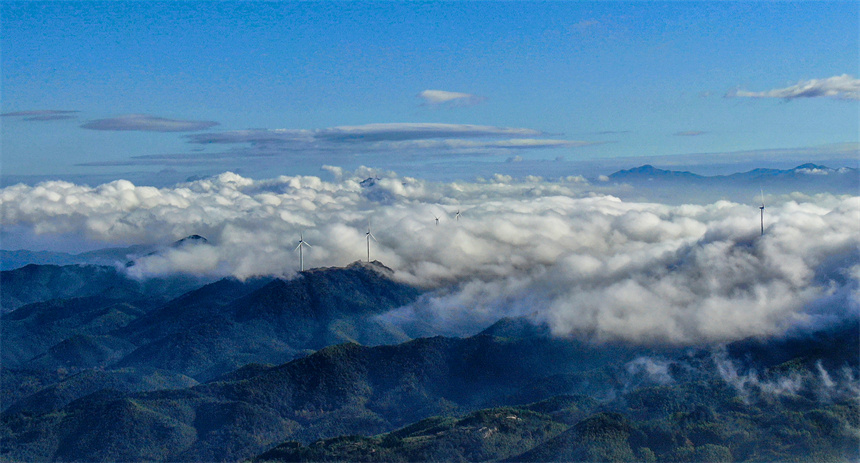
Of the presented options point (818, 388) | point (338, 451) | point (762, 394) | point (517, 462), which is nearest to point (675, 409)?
point (762, 394)

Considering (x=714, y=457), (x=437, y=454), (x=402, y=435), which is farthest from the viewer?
(x=402, y=435)

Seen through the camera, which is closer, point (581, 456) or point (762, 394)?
point (581, 456)

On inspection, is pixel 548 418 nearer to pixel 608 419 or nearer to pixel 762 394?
pixel 608 419

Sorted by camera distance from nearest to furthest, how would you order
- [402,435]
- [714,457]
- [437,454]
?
[714,457]
[437,454]
[402,435]

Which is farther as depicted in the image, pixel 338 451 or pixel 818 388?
pixel 818 388

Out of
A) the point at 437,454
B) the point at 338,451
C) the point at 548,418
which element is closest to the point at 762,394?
the point at 548,418

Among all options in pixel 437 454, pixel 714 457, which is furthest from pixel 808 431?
pixel 437 454

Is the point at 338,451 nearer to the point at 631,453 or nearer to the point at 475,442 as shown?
the point at 475,442

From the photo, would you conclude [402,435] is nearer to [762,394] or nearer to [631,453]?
[631,453]
